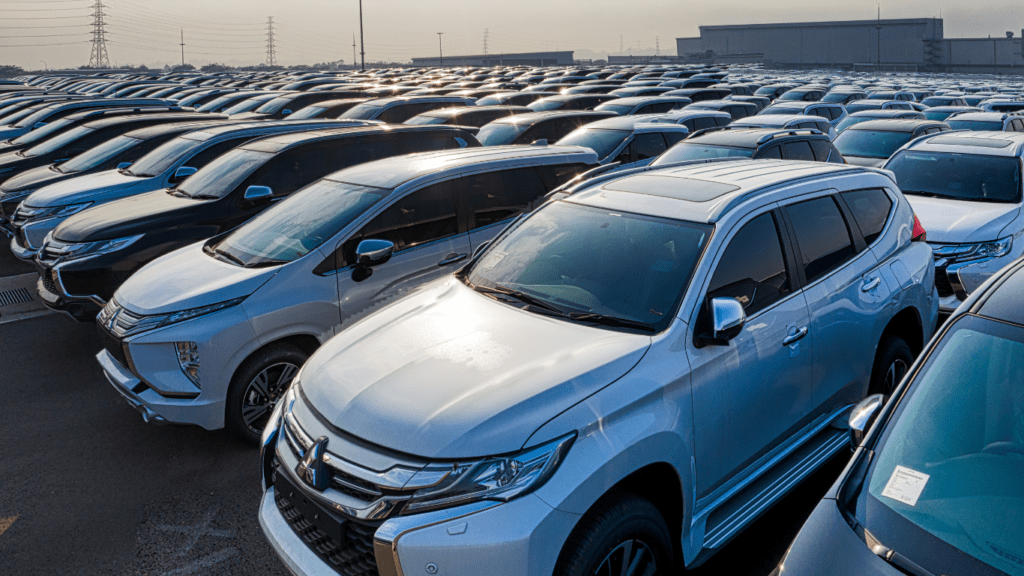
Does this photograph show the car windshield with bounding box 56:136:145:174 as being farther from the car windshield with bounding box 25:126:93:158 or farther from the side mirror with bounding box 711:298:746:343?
the side mirror with bounding box 711:298:746:343

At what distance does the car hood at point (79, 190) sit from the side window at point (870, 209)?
8.00 m

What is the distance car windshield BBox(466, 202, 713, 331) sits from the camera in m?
3.51

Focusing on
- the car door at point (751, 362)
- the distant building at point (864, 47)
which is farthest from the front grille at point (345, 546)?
the distant building at point (864, 47)

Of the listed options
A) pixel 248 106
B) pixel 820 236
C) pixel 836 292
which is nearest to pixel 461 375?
pixel 836 292

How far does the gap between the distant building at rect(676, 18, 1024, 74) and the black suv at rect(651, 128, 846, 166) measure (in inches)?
3426

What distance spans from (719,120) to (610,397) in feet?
41.8

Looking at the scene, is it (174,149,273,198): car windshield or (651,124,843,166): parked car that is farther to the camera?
(651,124,843,166): parked car

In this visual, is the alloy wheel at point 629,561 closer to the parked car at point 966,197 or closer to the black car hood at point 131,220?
the parked car at point 966,197

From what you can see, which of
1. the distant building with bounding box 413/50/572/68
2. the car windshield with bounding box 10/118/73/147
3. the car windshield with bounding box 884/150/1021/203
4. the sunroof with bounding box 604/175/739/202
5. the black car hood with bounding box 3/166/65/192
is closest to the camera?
the sunroof with bounding box 604/175/739/202

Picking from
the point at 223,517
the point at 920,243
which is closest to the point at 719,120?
the point at 920,243

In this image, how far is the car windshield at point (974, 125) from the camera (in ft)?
45.8

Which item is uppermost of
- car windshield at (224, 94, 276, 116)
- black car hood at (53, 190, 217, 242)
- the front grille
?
car windshield at (224, 94, 276, 116)

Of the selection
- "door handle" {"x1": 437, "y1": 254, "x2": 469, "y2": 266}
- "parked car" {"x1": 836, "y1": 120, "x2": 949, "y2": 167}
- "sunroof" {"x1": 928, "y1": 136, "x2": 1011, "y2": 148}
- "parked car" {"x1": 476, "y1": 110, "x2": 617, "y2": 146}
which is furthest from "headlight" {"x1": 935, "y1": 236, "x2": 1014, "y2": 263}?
"parked car" {"x1": 476, "y1": 110, "x2": 617, "y2": 146}

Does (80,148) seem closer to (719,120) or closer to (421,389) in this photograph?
(719,120)
